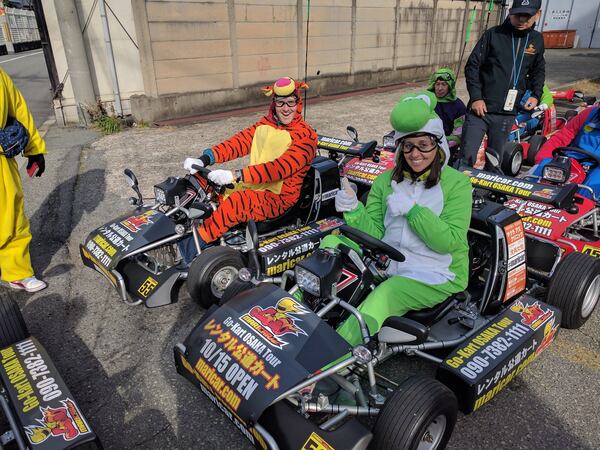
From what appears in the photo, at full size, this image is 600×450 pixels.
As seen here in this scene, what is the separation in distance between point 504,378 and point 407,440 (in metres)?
0.91

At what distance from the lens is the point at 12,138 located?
3766 mm

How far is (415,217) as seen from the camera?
258 centimetres

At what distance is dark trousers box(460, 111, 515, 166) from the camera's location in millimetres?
4902

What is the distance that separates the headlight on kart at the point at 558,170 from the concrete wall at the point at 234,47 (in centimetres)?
468

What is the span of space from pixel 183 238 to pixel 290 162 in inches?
42.7

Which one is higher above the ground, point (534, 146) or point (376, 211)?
point (376, 211)

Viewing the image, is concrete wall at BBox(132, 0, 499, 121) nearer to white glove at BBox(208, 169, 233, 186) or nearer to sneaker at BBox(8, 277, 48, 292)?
white glove at BBox(208, 169, 233, 186)

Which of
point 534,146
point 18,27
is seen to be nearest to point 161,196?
point 534,146

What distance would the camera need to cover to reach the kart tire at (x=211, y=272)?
3.49m

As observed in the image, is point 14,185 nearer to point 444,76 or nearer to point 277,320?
point 277,320

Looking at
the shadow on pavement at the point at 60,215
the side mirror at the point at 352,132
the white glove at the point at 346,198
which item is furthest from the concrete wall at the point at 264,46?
the white glove at the point at 346,198

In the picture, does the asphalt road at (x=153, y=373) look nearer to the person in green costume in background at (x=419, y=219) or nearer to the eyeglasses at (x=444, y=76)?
the person in green costume in background at (x=419, y=219)

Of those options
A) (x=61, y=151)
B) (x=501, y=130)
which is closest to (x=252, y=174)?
(x=501, y=130)

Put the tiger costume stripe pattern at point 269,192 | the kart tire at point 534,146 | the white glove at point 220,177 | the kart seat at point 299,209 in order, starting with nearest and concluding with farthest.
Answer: the white glove at point 220,177
the tiger costume stripe pattern at point 269,192
the kart seat at point 299,209
the kart tire at point 534,146
